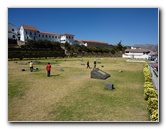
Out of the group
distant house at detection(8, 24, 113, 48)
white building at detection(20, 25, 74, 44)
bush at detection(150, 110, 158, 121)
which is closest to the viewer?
bush at detection(150, 110, 158, 121)

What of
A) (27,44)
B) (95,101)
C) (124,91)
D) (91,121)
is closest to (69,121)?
(91,121)

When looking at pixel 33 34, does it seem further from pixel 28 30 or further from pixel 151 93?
pixel 151 93

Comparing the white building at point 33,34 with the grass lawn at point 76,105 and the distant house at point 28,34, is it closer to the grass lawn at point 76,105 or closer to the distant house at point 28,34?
the distant house at point 28,34

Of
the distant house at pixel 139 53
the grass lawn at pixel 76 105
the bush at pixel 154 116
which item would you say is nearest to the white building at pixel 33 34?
the grass lawn at pixel 76 105

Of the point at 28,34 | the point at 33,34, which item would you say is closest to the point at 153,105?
the point at 33,34

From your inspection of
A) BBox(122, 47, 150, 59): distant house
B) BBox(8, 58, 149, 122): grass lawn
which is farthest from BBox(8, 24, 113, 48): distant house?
BBox(122, 47, 150, 59): distant house

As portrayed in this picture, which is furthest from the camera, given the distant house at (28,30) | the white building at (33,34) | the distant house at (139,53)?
the distant house at (139,53)

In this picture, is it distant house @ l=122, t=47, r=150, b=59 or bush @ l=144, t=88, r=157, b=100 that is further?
distant house @ l=122, t=47, r=150, b=59

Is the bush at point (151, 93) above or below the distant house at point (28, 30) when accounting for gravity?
below

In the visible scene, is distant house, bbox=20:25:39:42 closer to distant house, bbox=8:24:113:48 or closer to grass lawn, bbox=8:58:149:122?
distant house, bbox=8:24:113:48

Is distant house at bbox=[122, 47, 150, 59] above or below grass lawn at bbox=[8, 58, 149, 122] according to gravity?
above

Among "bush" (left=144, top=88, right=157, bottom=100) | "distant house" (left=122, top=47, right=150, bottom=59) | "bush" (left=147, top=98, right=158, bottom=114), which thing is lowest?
"bush" (left=147, top=98, right=158, bottom=114)
